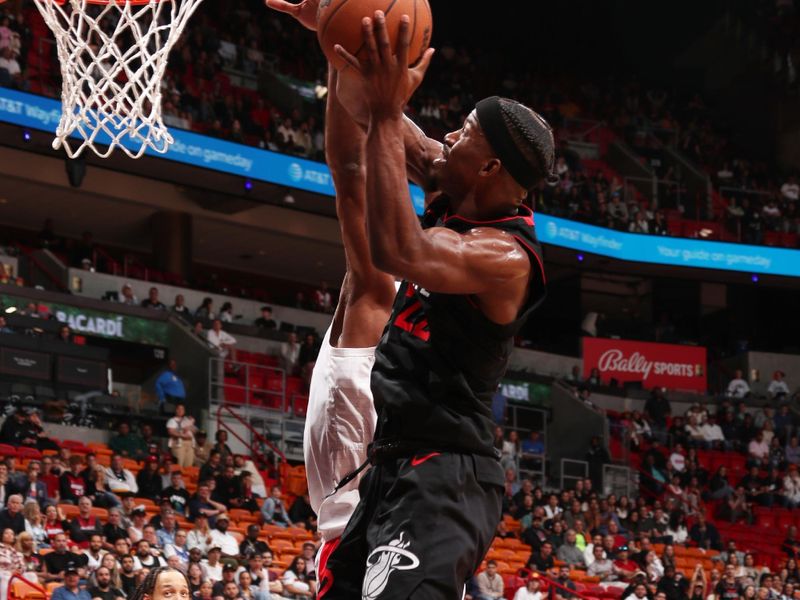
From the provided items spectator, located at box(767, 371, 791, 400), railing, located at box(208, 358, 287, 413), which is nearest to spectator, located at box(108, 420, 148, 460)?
railing, located at box(208, 358, 287, 413)

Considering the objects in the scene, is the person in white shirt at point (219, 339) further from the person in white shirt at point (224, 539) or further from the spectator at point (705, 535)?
Answer: the spectator at point (705, 535)

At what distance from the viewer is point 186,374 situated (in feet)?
Answer: 57.6

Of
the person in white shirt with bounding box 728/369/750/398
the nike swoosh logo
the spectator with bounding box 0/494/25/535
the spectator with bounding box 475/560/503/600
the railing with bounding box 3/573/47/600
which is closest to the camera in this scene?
the nike swoosh logo

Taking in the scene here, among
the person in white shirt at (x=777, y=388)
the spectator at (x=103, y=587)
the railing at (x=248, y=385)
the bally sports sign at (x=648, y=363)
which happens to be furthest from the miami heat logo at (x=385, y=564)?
the person in white shirt at (x=777, y=388)

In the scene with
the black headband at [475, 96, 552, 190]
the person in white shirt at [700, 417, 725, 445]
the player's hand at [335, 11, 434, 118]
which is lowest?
the person in white shirt at [700, 417, 725, 445]

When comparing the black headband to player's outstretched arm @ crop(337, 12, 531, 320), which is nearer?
player's outstretched arm @ crop(337, 12, 531, 320)

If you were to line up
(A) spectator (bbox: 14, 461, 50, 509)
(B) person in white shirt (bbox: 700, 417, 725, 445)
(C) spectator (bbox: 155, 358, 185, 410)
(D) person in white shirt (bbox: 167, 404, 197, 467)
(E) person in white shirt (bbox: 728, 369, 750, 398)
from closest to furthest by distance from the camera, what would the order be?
(A) spectator (bbox: 14, 461, 50, 509) < (D) person in white shirt (bbox: 167, 404, 197, 467) < (C) spectator (bbox: 155, 358, 185, 410) < (B) person in white shirt (bbox: 700, 417, 725, 445) < (E) person in white shirt (bbox: 728, 369, 750, 398)

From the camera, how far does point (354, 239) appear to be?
3.54 m

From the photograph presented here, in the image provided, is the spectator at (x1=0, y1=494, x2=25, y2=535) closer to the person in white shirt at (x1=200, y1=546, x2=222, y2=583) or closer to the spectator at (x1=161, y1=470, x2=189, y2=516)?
the person in white shirt at (x1=200, y1=546, x2=222, y2=583)

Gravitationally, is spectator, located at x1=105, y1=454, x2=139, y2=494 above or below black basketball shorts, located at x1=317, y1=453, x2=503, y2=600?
below

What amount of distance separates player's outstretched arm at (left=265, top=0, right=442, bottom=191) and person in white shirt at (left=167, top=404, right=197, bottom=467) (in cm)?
1152

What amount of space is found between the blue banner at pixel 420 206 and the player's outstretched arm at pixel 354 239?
13504 mm

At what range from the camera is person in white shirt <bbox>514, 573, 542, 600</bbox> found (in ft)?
41.1

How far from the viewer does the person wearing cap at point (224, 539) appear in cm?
1155
